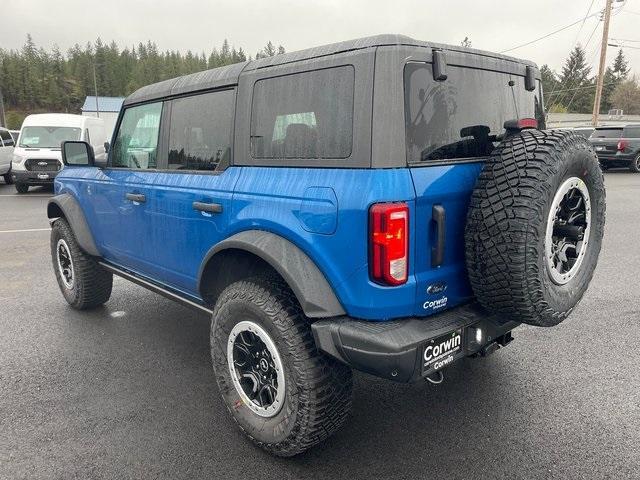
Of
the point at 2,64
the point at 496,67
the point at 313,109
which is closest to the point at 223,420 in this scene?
the point at 313,109

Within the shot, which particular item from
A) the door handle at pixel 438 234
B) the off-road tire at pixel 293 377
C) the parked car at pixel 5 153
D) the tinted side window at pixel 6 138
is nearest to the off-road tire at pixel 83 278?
the off-road tire at pixel 293 377

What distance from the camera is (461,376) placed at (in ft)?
10.6

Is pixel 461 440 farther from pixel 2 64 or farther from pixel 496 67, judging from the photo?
pixel 2 64

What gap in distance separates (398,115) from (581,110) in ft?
282

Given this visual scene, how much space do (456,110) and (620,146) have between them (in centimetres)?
1808

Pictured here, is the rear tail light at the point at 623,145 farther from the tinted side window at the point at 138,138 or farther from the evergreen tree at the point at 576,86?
the evergreen tree at the point at 576,86

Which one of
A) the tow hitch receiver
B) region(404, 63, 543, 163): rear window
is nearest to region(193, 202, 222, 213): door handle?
region(404, 63, 543, 163): rear window

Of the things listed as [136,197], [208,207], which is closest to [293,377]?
[208,207]

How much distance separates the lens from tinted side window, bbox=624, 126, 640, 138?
17.2 metres

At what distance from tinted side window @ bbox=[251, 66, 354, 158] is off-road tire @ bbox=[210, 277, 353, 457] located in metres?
0.69

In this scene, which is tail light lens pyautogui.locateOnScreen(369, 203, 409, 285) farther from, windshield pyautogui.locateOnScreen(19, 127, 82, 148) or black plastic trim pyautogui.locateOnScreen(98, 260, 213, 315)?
windshield pyautogui.locateOnScreen(19, 127, 82, 148)

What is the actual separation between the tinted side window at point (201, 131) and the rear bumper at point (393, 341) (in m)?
1.23

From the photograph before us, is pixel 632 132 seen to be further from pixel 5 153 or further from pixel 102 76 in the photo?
pixel 102 76

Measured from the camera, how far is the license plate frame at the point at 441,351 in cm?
207
